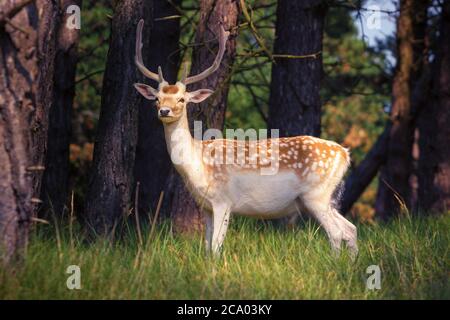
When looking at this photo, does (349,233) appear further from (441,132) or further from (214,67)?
(441,132)

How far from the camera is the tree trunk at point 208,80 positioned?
8.07 m

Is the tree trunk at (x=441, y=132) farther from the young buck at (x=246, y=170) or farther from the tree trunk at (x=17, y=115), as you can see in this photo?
the tree trunk at (x=17, y=115)

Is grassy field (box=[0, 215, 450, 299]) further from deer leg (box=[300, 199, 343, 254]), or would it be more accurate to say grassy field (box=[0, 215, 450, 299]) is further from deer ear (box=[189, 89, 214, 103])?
deer ear (box=[189, 89, 214, 103])

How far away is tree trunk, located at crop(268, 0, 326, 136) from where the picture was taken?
9.70 meters

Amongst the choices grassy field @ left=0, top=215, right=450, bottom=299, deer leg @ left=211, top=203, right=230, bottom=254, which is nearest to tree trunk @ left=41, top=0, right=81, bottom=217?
grassy field @ left=0, top=215, right=450, bottom=299

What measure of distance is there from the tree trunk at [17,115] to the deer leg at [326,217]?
2.67 metres

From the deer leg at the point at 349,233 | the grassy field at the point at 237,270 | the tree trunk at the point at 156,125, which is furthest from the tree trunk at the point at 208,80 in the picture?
the tree trunk at the point at 156,125

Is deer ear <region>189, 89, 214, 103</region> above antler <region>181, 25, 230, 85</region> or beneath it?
beneath

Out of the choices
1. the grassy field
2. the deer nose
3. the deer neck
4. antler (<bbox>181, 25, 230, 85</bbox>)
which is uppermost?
antler (<bbox>181, 25, 230, 85</bbox>)

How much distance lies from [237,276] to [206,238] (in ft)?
3.80

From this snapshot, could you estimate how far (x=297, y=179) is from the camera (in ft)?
24.4

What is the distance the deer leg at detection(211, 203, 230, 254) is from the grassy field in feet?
0.36

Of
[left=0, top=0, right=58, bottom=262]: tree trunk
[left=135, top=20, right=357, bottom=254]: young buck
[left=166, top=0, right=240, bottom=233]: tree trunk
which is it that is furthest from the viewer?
[left=166, top=0, right=240, bottom=233]: tree trunk
